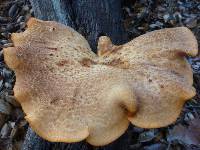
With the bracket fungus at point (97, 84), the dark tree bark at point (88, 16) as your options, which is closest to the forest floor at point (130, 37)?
the dark tree bark at point (88, 16)

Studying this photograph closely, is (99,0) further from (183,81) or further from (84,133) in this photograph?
(84,133)

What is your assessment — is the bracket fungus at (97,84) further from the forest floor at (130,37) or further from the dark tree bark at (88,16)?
the forest floor at (130,37)

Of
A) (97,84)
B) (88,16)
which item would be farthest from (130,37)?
(97,84)

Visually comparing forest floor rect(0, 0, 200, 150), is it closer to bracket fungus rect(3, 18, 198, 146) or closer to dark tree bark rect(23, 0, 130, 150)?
dark tree bark rect(23, 0, 130, 150)

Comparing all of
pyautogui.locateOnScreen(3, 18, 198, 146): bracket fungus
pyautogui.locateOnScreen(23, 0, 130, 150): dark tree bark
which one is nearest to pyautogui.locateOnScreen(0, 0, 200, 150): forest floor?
pyautogui.locateOnScreen(23, 0, 130, 150): dark tree bark

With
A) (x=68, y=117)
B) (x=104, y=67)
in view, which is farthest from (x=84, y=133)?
(x=104, y=67)
